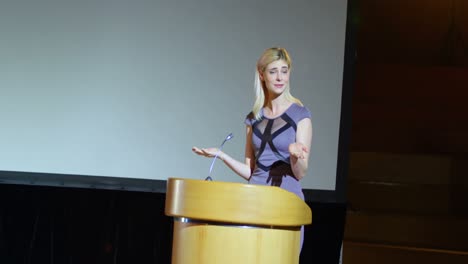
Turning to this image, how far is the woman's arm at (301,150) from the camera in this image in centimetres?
215

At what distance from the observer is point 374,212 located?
5.00 meters

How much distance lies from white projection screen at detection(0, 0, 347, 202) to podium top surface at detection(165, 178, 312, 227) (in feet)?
5.98

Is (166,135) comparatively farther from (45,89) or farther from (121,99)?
(45,89)

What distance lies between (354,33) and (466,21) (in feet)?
10.4

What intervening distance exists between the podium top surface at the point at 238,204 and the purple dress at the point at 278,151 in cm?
18

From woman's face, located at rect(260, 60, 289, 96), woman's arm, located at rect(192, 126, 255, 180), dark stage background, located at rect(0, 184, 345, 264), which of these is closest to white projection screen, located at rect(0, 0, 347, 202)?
dark stage background, located at rect(0, 184, 345, 264)

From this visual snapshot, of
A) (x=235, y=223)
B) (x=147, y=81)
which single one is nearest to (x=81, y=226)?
(x=147, y=81)

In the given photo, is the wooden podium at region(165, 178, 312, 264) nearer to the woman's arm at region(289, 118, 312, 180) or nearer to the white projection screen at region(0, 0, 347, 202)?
the woman's arm at region(289, 118, 312, 180)

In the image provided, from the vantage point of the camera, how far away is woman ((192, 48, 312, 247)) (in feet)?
7.39

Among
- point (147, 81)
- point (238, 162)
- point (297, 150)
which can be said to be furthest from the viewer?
point (147, 81)

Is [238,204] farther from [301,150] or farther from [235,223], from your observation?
[301,150]

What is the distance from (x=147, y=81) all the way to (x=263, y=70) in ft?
6.29

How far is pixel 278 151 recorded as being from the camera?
2.26 metres

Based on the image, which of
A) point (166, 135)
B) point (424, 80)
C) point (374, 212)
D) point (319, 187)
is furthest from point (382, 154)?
point (166, 135)
